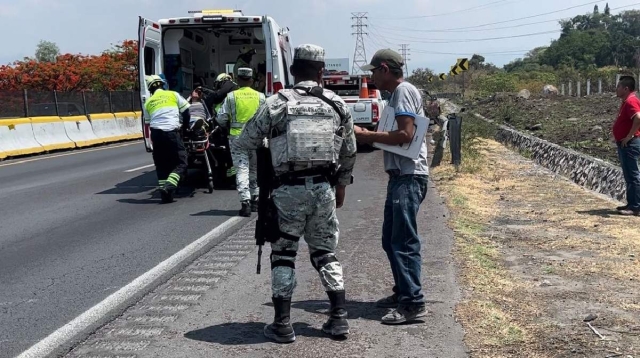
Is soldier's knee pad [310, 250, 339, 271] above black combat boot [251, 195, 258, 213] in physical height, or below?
above

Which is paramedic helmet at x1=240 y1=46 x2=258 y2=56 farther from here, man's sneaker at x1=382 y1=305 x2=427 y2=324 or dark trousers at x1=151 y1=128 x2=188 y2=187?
man's sneaker at x1=382 y1=305 x2=427 y2=324

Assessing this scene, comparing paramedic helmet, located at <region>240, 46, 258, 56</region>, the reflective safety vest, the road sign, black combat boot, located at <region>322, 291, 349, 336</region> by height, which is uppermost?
the road sign

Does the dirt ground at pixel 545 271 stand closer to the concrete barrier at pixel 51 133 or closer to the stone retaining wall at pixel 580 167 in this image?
the stone retaining wall at pixel 580 167

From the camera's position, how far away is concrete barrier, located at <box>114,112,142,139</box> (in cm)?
2641

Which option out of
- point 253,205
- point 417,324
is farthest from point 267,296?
point 253,205

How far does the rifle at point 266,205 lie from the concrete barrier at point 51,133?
16998mm

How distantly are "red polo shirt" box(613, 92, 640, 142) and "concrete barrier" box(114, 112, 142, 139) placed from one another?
20037mm

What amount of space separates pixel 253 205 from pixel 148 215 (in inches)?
56.1

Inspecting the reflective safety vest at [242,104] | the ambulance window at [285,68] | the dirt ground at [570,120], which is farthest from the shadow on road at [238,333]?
the dirt ground at [570,120]

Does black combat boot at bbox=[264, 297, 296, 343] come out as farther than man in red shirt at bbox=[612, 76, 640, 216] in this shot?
No

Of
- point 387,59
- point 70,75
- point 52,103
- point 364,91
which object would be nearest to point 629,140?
point 387,59

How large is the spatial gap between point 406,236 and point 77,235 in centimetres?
490

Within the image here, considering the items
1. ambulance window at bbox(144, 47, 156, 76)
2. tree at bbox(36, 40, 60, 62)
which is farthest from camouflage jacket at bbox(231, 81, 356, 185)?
tree at bbox(36, 40, 60, 62)

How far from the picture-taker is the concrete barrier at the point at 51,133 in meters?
20.4
